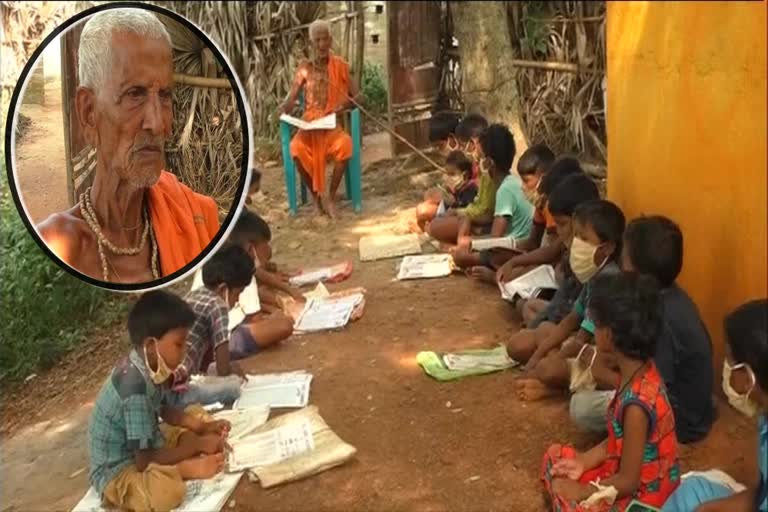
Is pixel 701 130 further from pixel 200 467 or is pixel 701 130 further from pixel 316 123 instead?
pixel 316 123

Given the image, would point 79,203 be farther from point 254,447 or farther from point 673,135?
point 673,135

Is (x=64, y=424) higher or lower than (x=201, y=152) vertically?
lower

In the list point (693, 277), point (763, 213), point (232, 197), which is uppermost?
point (232, 197)

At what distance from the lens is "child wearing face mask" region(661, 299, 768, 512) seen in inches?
71.7

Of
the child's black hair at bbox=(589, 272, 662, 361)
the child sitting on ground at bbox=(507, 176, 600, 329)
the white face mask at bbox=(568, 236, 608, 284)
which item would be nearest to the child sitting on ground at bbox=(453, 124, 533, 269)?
the child sitting on ground at bbox=(507, 176, 600, 329)

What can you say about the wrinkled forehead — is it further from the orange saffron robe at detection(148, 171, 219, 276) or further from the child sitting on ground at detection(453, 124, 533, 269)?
the child sitting on ground at detection(453, 124, 533, 269)

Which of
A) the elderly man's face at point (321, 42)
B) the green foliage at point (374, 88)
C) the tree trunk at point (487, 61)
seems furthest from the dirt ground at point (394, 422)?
the green foliage at point (374, 88)

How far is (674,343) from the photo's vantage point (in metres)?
2.64

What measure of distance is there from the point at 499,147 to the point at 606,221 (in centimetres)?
156

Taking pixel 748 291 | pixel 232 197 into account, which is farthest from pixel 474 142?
pixel 232 197

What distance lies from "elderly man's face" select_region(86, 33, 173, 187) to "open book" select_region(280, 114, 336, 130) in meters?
4.90

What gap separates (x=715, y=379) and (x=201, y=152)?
7.53ft

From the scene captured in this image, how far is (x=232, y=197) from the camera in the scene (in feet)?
4.51

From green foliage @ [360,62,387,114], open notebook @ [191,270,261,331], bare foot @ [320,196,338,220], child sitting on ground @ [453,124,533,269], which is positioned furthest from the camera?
green foliage @ [360,62,387,114]
